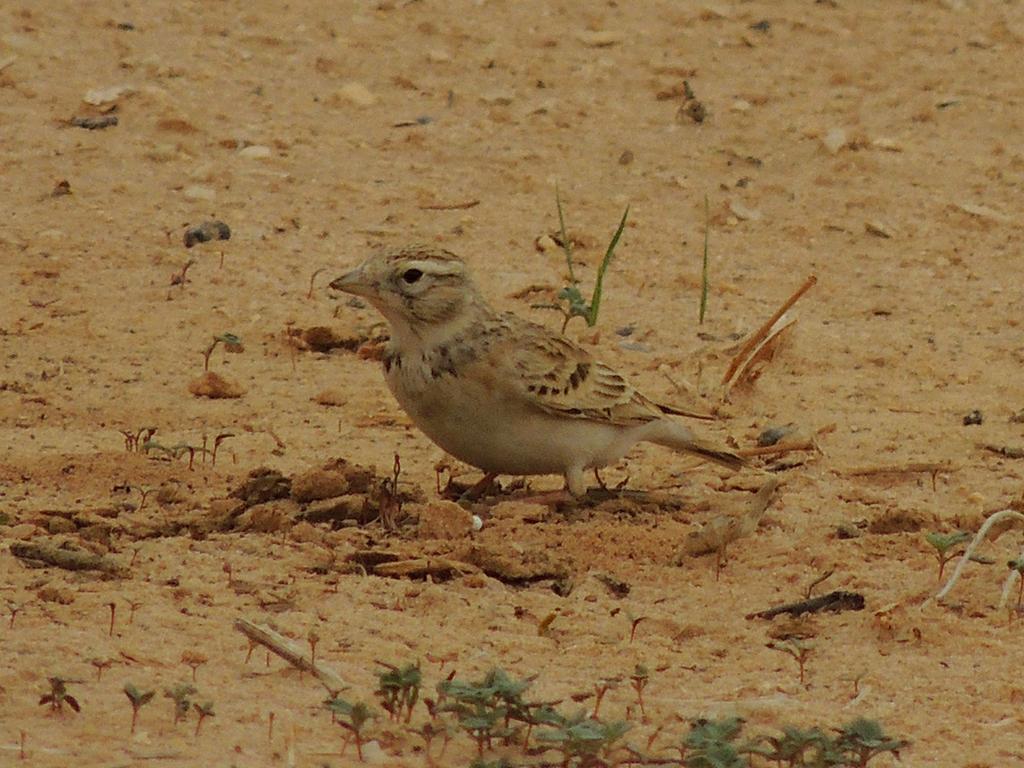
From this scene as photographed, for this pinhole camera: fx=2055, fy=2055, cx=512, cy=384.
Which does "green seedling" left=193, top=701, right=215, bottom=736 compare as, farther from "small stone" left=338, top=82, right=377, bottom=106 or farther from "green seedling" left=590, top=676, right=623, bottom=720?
"small stone" left=338, top=82, right=377, bottom=106

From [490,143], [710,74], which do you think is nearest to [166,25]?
[490,143]

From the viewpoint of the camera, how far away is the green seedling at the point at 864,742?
15.4 feet

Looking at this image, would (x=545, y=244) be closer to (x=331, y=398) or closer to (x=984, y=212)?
(x=331, y=398)

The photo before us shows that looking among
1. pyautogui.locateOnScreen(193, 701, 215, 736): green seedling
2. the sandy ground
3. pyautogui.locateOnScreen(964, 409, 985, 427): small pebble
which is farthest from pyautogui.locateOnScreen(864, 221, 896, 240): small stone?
pyautogui.locateOnScreen(193, 701, 215, 736): green seedling

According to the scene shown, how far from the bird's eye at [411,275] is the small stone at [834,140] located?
16.9 feet

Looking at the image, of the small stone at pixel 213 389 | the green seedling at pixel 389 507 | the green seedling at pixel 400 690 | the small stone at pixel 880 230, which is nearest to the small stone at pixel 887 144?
the small stone at pixel 880 230

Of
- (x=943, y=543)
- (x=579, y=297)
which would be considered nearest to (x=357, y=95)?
(x=579, y=297)

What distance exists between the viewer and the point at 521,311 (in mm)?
9633

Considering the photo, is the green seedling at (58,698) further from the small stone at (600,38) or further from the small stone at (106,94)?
the small stone at (600,38)

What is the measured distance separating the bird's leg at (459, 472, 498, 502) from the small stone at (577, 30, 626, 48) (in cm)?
618

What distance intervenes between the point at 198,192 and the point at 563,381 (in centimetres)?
394

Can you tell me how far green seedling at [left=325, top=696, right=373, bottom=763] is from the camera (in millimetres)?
4586

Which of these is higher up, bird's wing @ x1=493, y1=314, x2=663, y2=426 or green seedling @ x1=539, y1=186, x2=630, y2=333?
bird's wing @ x1=493, y1=314, x2=663, y2=426

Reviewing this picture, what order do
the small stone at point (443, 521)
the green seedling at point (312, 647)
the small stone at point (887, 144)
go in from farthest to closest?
1. the small stone at point (887, 144)
2. the small stone at point (443, 521)
3. the green seedling at point (312, 647)
